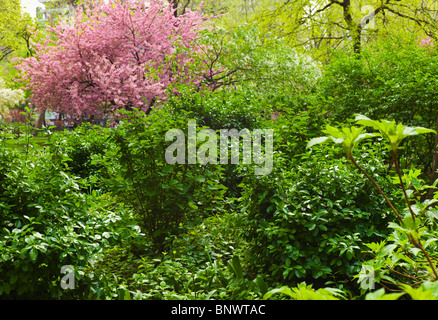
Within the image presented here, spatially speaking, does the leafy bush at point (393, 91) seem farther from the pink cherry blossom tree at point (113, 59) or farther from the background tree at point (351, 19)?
the background tree at point (351, 19)

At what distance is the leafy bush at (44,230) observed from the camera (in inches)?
88.4

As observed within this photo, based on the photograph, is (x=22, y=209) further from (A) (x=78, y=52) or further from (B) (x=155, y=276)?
(A) (x=78, y=52)

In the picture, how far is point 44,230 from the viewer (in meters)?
2.53

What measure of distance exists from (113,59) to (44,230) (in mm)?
9328

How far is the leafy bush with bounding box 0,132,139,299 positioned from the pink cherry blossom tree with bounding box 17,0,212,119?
748 centimetres

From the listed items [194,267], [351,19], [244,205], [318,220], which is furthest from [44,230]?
[351,19]

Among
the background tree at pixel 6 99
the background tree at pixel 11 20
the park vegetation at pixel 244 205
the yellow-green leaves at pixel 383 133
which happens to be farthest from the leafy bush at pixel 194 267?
the background tree at pixel 6 99

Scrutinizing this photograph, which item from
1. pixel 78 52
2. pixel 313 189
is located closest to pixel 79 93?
pixel 78 52

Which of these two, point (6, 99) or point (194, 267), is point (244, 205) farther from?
point (6, 99)

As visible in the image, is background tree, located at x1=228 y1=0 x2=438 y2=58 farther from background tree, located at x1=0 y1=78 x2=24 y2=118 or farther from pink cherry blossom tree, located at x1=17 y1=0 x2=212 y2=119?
background tree, located at x1=0 y1=78 x2=24 y2=118

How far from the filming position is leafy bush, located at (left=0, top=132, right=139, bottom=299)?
88.4 inches

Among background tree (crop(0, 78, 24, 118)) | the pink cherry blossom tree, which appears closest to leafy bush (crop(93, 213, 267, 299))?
the pink cherry blossom tree

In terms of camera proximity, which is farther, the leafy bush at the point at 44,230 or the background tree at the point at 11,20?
the background tree at the point at 11,20

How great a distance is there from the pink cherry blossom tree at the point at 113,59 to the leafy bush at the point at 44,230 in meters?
7.48
